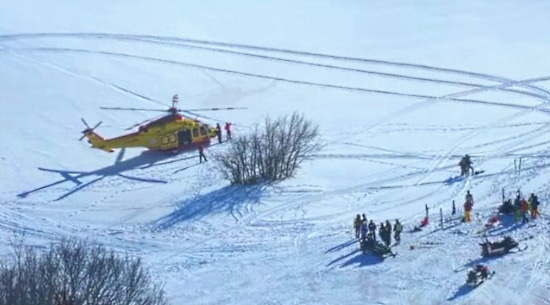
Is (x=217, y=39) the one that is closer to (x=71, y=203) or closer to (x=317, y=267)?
(x=71, y=203)

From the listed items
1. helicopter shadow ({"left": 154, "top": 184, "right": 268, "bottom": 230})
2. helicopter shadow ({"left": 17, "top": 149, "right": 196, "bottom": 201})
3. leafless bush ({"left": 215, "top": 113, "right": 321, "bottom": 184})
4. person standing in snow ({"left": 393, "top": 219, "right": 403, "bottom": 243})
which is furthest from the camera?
helicopter shadow ({"left": 17, "top": 149, "right": 196, "bottom": 201})

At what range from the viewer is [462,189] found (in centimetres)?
5375

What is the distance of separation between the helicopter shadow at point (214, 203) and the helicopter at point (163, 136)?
421cm

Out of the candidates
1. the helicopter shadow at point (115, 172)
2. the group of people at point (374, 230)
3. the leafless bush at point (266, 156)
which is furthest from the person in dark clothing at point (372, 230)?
the helicopter shadow at point (115, 172)

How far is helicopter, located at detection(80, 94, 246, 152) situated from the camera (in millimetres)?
57531

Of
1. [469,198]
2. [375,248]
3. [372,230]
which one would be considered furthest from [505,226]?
[375,248]

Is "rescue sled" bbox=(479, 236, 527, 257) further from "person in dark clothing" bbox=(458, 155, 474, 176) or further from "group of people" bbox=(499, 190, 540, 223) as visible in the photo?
"person in dark clothing" bbox=(458, 155, 474, 176)

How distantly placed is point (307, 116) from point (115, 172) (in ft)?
29.4

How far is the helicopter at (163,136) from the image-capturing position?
189 ft

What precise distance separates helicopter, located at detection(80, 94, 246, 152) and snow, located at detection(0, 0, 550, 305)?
0.49m

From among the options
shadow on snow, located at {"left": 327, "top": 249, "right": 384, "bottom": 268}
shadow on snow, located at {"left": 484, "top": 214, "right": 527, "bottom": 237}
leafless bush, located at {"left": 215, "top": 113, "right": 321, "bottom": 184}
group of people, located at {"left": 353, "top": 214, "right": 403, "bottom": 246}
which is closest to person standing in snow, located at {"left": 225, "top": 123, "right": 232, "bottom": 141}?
leafless bush, located at {"left": 215, "top": 113, "right": 321, "bottom": 184}

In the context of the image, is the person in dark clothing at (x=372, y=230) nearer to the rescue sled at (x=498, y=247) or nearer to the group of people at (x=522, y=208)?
the rescue sled at (x=498, y=247)

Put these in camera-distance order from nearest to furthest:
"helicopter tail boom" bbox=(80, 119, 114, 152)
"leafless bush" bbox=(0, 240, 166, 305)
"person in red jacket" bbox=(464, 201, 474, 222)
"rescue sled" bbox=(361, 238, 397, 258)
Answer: "leafless bush" bbox=(0, 240, 166, 305), "rescue sled" bbox=(361, 238, 397, 258), "person in red jacket" bbox=(464, 201, 474, 222), "helicopter tail boom" bbox=(80, 119, 114, 152)

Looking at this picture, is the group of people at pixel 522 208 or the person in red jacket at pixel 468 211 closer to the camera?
the group of people at pixel 522 208
